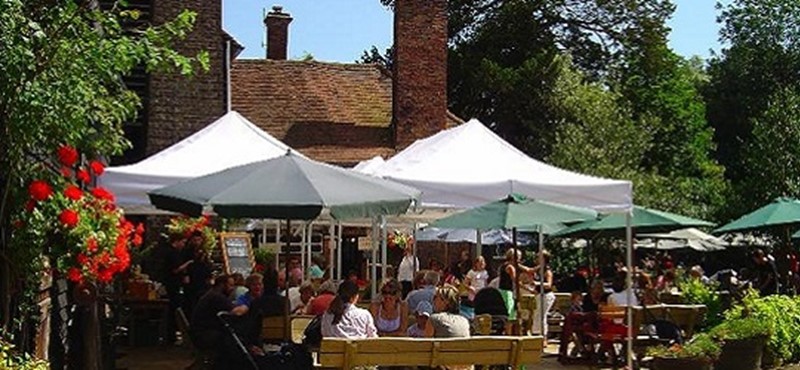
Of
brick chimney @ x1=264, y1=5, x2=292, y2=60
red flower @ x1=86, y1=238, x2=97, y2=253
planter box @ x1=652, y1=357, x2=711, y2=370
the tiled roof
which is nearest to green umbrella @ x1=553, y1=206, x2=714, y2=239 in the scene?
planter box @ x1=652, y1=357, x2=711, y2=370

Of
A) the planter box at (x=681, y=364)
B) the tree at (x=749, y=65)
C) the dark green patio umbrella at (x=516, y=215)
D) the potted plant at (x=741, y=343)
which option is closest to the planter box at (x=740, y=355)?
the potted plant at (x=741, y=343)

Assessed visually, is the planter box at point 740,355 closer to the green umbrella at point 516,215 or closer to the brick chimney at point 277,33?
the green umbrella at point 516,215

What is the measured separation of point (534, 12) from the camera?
41.1 metres

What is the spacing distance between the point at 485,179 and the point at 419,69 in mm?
Answer: 12221

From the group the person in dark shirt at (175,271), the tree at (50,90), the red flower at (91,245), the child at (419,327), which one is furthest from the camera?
the person in dark shirt at (175,271)

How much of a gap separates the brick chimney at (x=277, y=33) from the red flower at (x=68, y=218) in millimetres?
23824

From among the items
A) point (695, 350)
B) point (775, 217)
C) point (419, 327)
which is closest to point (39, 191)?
point (419, 327)

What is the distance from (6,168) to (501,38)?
34.0 meters

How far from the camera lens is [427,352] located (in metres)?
9.34

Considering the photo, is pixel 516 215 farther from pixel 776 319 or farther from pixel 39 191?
pixel 39 191

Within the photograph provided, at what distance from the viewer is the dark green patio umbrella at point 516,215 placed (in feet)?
36.1

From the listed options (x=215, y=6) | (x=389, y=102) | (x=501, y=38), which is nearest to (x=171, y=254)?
(x=215, y=6)

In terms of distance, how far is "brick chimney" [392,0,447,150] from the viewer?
958 inches

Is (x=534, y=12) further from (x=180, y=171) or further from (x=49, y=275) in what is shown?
(x=49, y=275)
